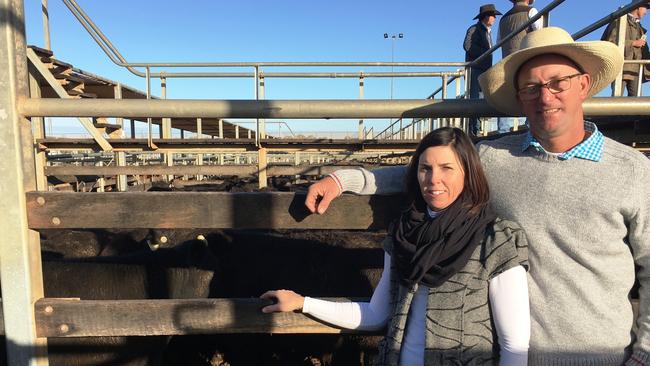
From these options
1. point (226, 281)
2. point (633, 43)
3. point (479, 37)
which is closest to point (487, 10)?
point (479, 37)

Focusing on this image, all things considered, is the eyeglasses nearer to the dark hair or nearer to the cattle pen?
the cattle pen

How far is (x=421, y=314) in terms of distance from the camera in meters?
1.63

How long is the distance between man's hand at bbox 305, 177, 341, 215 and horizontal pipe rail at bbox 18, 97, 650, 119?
10.8 inches

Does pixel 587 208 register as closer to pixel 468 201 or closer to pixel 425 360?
pixel 468 201

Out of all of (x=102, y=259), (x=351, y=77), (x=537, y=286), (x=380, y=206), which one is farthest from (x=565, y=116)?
(x=351, y=77)

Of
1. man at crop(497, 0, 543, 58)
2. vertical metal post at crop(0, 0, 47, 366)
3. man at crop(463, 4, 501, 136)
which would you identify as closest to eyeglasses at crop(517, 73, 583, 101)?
vertical metal post at crop(0, 0, 47, 366)

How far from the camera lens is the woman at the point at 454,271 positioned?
153 cm

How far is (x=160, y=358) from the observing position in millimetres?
3240

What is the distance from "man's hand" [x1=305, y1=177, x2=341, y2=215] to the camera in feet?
5.53

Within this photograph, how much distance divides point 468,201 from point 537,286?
40 centimetres

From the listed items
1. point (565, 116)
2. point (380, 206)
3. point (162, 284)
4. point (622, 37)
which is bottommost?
point (162, 284)

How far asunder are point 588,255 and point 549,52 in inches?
29.6

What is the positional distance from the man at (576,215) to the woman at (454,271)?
0.10 meters

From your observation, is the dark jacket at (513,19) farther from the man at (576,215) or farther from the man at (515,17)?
the man at (576,215)
